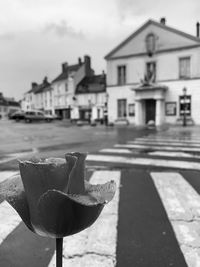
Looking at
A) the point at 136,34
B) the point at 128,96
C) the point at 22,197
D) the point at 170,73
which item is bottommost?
the point at 22,197

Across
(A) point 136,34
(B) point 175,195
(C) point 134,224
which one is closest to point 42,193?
(C) point 134,224

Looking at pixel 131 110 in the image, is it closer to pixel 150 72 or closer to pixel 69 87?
pixel 150 72

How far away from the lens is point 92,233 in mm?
2633

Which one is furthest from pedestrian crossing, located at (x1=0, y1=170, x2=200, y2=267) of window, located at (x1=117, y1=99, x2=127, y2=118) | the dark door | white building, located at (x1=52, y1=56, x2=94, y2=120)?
white building, located at (x1=52, y1=56, x2=94, y2=120)

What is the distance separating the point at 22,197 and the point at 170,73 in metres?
29.6

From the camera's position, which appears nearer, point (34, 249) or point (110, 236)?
point (34, 249)

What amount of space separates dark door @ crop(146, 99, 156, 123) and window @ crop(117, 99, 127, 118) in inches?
110

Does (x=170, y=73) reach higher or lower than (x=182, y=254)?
higher

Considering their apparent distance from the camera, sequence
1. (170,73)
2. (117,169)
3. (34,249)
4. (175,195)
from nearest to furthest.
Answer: (34,249)
(175,195)
(117,169)
(170,73)

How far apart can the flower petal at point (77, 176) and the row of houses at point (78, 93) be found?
43492 millimetres

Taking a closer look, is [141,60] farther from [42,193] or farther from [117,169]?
[42,193]

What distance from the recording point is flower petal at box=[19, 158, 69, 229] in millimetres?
868

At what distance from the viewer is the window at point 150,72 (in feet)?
95.8

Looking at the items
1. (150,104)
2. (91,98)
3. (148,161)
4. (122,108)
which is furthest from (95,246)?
(91,98)
